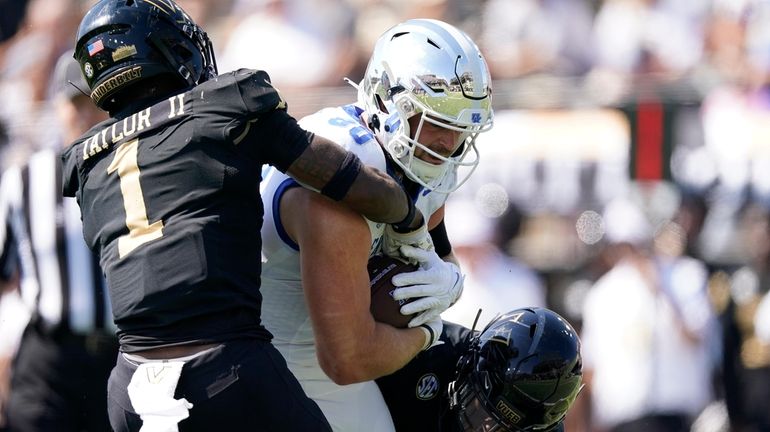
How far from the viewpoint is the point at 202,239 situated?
2.57 meters

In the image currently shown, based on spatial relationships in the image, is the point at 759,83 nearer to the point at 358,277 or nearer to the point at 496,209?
the point at 496,209

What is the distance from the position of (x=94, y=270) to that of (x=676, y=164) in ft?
9.28

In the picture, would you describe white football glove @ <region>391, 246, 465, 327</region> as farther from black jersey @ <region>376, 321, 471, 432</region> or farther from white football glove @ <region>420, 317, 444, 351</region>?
black jersey @ <region>376, 321, 471, 432</region>

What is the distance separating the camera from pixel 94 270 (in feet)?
17.1

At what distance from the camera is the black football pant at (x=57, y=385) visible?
5.06m

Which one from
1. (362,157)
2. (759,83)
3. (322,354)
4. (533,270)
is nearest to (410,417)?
(322,354)

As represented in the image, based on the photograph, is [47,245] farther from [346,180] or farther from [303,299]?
[346,180]

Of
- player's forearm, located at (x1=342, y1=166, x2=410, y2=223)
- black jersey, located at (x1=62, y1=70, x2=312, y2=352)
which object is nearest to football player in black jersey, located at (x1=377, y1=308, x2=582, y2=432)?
player's forearm, located at (x1=342, y1=166, x2=410, y2=223)

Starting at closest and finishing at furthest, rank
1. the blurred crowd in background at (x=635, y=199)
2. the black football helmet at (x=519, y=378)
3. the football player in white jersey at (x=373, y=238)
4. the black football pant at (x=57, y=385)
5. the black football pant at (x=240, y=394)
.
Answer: the black football pant at (x=240, y=394) < the football player in white jersey at (x=373, y=238) < the black football helmet at (x=519, y=378) < the black football pant at (x=57, y=385) < the blurred crowd in background at (x=635, y=199)

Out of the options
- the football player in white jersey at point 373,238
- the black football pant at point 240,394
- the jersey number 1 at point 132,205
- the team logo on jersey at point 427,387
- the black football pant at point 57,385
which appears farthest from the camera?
the black football pant at point 57,385

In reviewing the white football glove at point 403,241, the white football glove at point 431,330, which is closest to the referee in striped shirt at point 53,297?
the white football glove at point 403,241

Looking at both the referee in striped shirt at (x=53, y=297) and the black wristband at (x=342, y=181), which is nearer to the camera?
the black wristband at (x=342, y=181)

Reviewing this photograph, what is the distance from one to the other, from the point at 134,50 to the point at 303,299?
2.41 feet

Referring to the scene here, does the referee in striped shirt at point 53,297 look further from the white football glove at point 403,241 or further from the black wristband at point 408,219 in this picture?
the black wristband at point 408,219
